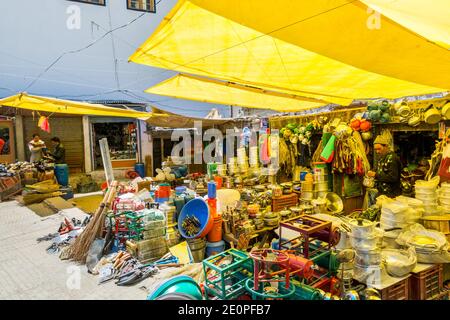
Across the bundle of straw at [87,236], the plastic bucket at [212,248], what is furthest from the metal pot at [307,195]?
the bundle of straw at [87,236]

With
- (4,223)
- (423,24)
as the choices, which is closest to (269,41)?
(423,24)

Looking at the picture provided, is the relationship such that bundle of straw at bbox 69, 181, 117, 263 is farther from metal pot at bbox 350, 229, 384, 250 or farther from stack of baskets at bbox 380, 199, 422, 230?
stack of baskets at bbox 380, 199, 422, 230

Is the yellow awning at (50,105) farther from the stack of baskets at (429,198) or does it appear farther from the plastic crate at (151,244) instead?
the stack of baskets at (429,198)

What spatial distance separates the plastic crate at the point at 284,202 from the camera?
5.42m

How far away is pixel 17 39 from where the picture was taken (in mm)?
10578

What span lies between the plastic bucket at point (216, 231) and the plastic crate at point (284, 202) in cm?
145

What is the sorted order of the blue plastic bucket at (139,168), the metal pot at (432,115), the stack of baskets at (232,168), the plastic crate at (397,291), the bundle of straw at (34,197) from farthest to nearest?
the blue plastic bucket at (139,168), the stack of baskets at (232,168), the bundle of straw at (34,197), the metal pot at (432,115), the plastic crate at (397,291)

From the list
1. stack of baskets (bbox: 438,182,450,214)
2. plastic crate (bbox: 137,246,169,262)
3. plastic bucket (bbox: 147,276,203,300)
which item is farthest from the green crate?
stack of baskets (bbox: 438,182,450,214)

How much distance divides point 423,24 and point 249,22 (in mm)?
1350

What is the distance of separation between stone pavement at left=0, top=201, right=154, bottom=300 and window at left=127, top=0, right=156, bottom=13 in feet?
37.5

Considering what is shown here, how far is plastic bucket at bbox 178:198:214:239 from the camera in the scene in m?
4.09

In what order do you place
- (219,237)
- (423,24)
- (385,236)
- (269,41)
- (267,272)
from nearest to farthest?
(423,24) < (267,272) < (269,41) < (385,236) < (219,237)

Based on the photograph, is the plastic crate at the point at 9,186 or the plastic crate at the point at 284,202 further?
the plastic crate at the point at 9,186

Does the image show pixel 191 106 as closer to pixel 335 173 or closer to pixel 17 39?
pixel 17 39
